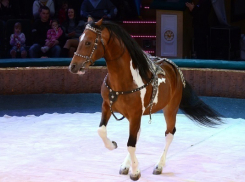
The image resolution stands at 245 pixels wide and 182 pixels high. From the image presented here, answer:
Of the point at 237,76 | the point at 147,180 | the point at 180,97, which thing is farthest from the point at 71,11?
the point at 147,180

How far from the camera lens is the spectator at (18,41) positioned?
35.8 ft

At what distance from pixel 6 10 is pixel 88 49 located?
7.26m

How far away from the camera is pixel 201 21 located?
10.7 metres

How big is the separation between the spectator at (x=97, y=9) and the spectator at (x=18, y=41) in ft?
4.08

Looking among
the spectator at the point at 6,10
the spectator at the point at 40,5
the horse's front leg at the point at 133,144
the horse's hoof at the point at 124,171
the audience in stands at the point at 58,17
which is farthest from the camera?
the spectator at the point at 6,10

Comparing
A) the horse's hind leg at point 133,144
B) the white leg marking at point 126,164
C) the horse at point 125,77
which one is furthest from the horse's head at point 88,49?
the white leg marking at point 126,164

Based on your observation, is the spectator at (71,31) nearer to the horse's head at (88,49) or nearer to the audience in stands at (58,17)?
the audience in stands at (58,17)

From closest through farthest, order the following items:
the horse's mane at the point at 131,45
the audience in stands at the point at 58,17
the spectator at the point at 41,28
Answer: the horse's mane at the point at 131,45
the audience in stands at the point at 58,17
the spectator at the point at 41,28

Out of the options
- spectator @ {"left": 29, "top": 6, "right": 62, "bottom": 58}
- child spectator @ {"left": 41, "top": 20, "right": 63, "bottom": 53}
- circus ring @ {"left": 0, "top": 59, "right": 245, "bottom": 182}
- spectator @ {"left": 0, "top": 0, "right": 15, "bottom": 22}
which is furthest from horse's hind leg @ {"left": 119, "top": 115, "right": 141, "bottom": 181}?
spectator @ {"left": 0, "top": 0, "right": 15, "bottom": 22}

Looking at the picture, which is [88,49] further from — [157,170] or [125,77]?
[157,170]

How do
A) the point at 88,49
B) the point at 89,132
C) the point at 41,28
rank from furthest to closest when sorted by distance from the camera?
the point at 41,28
the point at 89,132
the point at 88,49

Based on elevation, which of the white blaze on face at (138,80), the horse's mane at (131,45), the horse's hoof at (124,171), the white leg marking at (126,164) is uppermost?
the horse's mane at (131,45)

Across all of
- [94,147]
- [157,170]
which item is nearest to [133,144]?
[157,170]

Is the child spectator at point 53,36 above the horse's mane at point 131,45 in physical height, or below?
below
